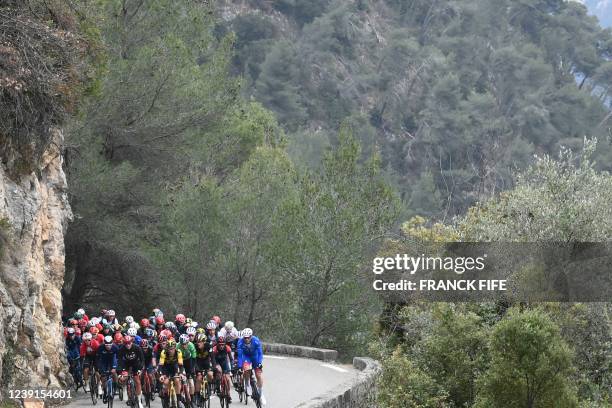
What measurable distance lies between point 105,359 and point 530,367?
8.24 m

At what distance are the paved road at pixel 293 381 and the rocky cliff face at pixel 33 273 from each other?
1727mm

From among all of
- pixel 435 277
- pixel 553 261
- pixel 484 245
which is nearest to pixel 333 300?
pixel 435 277

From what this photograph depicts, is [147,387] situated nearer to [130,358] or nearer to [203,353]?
[130,358]

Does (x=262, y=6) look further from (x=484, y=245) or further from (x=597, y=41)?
(x=484, y=245)

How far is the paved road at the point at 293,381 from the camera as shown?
60.5ft

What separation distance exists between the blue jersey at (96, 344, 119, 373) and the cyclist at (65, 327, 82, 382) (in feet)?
4.42

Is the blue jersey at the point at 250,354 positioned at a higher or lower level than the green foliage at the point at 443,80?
lower

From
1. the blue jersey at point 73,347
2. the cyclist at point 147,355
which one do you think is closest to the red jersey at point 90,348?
the blue jersey at point 73,347

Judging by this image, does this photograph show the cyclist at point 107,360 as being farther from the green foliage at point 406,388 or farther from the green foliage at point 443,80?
the green foliage at point 443,80

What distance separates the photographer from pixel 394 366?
20906mm

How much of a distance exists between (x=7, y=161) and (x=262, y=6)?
277 feet

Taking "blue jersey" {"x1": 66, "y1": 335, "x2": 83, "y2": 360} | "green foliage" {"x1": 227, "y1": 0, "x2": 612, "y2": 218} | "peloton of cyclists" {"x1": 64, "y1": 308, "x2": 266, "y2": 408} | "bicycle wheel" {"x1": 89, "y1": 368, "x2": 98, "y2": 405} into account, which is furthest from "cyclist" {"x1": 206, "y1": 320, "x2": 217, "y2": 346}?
"green foliage" {"x1": 227, "y1": 0, "x2": 612, "y2": 218}

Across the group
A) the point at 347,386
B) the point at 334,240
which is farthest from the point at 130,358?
the point at 334,240

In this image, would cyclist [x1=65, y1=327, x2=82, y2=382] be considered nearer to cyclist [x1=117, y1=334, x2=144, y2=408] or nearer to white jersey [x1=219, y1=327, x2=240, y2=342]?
cyclist [x1=117, y1=334, x2=144, y2=408]
